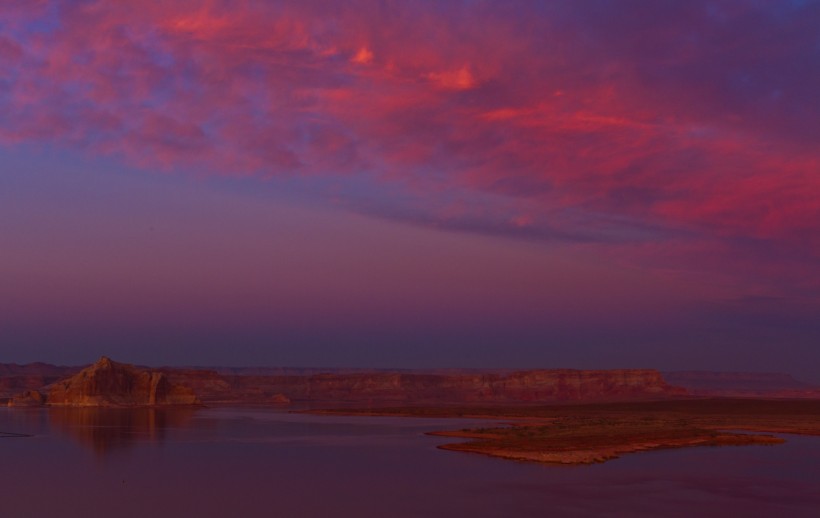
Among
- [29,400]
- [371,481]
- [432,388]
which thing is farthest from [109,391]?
[371,481]

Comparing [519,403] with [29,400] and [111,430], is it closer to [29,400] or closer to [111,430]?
[29,400]

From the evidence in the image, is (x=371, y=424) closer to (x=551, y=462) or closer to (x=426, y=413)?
(x=426, y=413)

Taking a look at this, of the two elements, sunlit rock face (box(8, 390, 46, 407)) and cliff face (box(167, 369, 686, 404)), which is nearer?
sunlit rock face (box(8, 390, 46, 407))

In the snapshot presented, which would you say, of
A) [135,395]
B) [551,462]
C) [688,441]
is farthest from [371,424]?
[135,395]

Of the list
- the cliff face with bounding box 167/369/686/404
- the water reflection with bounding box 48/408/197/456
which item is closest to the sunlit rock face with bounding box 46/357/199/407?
the cliff face with bounding box 167/369/686/404

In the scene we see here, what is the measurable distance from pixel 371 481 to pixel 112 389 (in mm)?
95290

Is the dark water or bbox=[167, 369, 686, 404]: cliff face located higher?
the dark water

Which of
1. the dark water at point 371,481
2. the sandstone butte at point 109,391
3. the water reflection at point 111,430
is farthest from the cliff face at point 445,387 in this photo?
the dark water at point 371,481

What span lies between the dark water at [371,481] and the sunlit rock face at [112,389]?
6578 cm

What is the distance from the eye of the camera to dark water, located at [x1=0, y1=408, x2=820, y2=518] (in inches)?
1105

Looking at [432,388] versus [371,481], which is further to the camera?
[432,388]

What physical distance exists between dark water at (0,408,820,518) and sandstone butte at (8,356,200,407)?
65.8m

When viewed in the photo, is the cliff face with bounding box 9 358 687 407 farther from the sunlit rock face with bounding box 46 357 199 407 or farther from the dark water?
the dark water

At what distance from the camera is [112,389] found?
395ft
